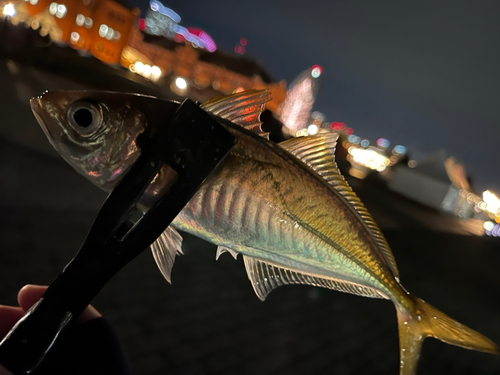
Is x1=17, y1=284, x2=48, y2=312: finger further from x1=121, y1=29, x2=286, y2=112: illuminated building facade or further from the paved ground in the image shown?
x1=121, y1=29, x2=286, y2=112: illuminated building facade

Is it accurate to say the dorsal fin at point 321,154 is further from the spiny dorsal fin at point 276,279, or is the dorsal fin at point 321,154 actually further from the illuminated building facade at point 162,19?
the illuminated building facade at point 162,19

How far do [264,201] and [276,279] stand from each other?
0.36 m

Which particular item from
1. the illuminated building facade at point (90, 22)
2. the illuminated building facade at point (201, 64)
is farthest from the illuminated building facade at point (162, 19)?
the illuminated building facade at point (90, 22)

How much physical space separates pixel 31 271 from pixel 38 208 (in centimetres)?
126

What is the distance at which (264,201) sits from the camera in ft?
2.88

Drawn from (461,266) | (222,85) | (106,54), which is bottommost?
(106,54)

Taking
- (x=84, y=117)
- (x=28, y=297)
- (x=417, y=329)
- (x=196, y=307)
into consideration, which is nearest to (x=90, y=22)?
(x=196, y=307)

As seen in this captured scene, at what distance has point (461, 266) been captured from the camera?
8227 millimetres

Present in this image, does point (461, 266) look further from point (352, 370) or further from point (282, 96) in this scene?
point (282, 96)

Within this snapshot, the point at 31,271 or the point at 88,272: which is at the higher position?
the point at 88,272

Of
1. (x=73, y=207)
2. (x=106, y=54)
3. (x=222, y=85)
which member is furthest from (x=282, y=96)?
(x=73, y=207)

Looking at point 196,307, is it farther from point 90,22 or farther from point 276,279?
point 90,22

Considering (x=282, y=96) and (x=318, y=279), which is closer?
(x=318, y=279)

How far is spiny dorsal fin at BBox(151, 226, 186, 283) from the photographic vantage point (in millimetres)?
981
